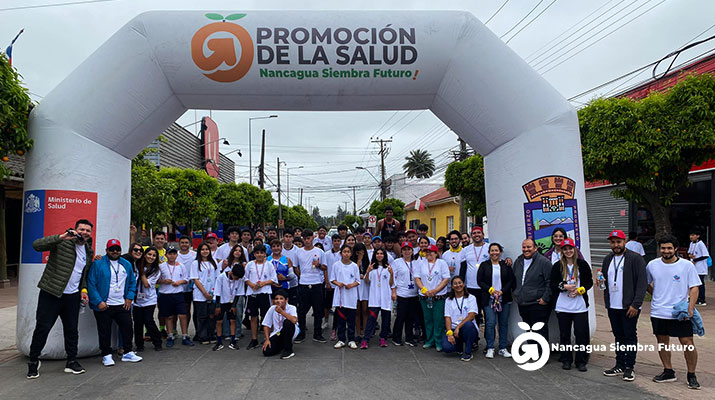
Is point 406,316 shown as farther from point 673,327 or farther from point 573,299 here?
point 673,327

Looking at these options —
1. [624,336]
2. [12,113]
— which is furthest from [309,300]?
[12,113]

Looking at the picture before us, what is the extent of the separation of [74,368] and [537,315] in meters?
5.66

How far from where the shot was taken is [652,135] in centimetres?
948

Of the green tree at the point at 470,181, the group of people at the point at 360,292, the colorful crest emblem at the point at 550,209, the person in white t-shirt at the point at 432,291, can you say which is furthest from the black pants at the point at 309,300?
the green tree at the point at 470,181

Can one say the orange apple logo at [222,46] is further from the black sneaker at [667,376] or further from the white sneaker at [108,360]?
the black sneaker at [667,376]

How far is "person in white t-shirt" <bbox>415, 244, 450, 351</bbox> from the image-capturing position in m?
6.79

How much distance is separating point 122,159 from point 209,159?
24.0 m

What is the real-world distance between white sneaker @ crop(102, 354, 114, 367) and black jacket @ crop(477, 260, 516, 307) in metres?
4.78

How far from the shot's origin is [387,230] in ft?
31.6

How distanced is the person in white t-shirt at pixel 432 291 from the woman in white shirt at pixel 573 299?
1.50 m

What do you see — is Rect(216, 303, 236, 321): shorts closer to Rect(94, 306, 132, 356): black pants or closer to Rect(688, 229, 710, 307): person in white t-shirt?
Rect(94, 306, 132, 356): black pants

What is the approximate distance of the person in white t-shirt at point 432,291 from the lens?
6789mm

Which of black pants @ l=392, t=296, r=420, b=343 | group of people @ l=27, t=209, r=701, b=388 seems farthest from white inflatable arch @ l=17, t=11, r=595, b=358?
black pants @ l=392, t=296, r=420, b=343

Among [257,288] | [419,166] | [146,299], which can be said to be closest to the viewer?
[146,299]
